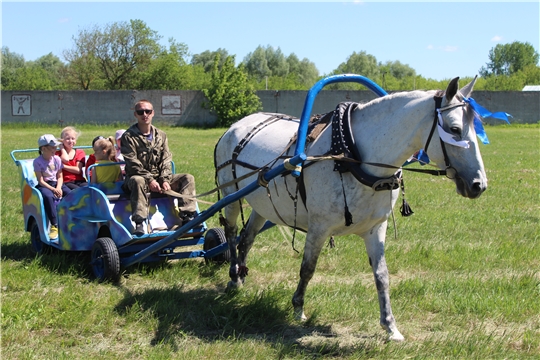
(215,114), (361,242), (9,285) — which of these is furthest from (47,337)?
(215,114)

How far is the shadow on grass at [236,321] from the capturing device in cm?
492

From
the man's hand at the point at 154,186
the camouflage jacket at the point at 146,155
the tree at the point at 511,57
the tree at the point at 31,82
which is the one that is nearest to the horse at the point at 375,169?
the man's hand at the point at 154,186

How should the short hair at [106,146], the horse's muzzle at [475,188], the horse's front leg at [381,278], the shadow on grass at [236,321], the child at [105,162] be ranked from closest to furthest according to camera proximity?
the horse's muzzle at [475,188], the shadow on grass at [236,321], the horse's front leg at [381,278], the child at [105,162], the short hair at [106,146]

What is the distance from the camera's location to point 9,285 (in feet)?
20.6

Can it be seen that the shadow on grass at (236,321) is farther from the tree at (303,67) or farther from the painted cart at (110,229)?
the tree at (303,67)

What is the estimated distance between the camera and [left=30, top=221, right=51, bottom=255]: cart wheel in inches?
304

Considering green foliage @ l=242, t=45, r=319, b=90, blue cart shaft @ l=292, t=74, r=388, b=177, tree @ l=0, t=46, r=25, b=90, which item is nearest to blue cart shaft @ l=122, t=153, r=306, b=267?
blue cart shaft @ l=292, t=74, r=388, b=177

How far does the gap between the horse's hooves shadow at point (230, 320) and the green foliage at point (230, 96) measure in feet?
107

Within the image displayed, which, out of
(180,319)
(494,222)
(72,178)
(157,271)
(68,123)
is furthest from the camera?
(68,123)

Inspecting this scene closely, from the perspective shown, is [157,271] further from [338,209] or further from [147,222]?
[338,209]

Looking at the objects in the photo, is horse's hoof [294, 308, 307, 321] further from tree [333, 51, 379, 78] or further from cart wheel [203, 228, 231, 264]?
tree [333, 51, 379, 78]

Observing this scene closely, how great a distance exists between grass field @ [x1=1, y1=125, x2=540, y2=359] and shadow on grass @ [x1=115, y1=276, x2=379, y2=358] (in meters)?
0.01

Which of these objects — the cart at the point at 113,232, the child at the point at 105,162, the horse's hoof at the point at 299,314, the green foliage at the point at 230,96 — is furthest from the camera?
the green foliage at the point at 230,96

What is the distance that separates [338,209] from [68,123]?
3639cm
